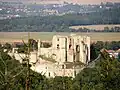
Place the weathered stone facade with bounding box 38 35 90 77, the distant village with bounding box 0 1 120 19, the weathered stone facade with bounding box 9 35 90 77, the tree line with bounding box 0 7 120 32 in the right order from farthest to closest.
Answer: the distant village with bounding box 0 1 120 19
the tree line with bounding box 0 7 120 32
the weathered stone facade with bounding box 38 35 90 77
the weathered stone facade with bounding box 9 35 90 77

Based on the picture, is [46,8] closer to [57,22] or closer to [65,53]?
[57,22]

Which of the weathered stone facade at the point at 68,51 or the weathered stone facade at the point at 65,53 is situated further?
the weathered stone facade at the point at 68,51

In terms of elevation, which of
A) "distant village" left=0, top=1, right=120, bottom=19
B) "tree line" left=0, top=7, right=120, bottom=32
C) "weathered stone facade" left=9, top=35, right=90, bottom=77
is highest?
"weathered stone facade" left=9, top=35, right=90, bottom=77

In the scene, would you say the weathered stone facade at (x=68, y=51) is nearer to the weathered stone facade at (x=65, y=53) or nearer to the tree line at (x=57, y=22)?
the weathered stone facade at (x=65, y=53)

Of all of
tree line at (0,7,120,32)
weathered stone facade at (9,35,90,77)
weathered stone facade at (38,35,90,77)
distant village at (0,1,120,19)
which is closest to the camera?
weathered stone facade at (9,35,90,77)

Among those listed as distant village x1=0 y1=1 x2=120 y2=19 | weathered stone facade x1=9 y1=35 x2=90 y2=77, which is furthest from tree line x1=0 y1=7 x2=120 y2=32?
weathered stone facade x1=9 y1=35 x2=90 y2=77

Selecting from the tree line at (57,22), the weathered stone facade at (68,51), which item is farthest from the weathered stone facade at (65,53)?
the tree line at (57,22)

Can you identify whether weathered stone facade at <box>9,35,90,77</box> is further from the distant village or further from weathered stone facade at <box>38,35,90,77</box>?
the distant village

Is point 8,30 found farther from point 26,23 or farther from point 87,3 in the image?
point 87,3

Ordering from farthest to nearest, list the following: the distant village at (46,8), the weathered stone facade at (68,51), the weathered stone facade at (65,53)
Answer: the distant village at (46,8)
the weathered stone facade at (68,51)
the weathered stone facade at (65,53)

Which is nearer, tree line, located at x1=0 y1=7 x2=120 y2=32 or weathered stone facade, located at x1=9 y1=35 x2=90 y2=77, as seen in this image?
weathered stone facade, located at x1=9 y1=35 x2=90 y2=77

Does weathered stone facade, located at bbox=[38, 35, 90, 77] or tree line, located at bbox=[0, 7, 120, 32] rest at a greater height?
weathered stone facade, located at bbox=[38, 35, 90, 77]
